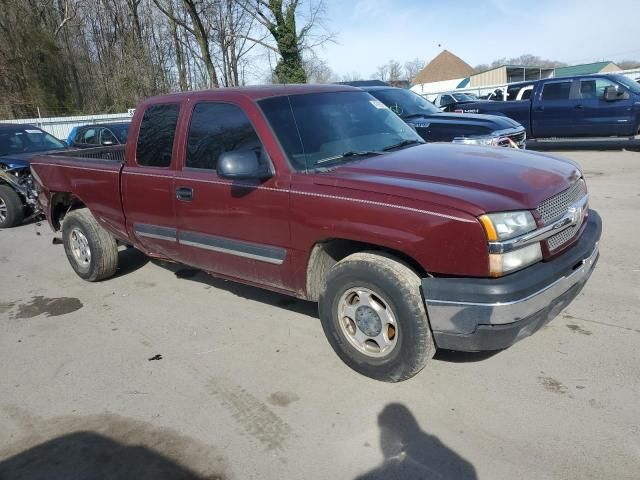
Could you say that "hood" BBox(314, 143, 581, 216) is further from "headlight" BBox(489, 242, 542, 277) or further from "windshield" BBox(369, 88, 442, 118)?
"windshield" BBox(369, 88, 442, 118)

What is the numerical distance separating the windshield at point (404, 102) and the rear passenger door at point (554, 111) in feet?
18.1

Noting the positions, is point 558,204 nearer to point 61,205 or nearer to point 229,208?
point 229,208

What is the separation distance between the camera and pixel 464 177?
10.5ft

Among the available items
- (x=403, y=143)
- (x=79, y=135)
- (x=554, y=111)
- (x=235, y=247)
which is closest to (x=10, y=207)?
(x=79, y=135)

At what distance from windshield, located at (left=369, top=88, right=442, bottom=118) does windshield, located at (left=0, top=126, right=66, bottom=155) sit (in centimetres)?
634

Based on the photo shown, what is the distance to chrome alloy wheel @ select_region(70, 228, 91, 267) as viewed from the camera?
5715mm

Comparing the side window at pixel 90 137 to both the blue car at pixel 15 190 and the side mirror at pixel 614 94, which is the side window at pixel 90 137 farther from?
the side mirror at pixel 614 94

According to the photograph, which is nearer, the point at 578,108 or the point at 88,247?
the point at 88,247

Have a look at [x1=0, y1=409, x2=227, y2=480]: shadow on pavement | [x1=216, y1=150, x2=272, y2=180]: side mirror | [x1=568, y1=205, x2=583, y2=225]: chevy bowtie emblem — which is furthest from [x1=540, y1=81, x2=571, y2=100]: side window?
[x1=0, y1=409, x2=227, y2=480]: shadow on pavement

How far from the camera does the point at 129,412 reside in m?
3.28

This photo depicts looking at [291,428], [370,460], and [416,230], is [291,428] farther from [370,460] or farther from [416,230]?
[416,230]

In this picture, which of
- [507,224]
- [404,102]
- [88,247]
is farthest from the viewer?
[404,102]

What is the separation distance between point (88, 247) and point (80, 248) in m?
0.23

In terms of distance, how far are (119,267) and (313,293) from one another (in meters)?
3.51
